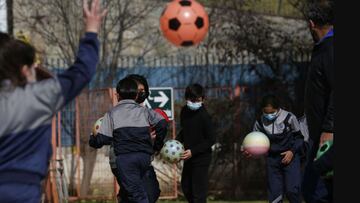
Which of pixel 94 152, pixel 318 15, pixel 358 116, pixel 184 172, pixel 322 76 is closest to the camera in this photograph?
pixel 358 116

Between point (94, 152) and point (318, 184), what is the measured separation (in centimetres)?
1059

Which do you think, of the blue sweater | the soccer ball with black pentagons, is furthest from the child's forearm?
the blue sweater

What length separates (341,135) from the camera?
18.8 ft

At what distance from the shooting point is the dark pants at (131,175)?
9.46 m

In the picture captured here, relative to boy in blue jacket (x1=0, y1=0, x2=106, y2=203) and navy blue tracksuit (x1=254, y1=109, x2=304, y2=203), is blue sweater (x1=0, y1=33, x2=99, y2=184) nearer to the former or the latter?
boy in blue jacket (x1=0, y1=0, x2=106, y2=203)

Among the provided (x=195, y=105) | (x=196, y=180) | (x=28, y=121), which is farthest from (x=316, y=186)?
(x=195, y=105)

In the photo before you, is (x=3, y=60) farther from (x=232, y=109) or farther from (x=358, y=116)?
(x=232, y=109)

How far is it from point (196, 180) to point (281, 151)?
1.31 m

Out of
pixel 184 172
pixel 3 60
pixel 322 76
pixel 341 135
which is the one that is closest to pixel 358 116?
pixel 341 135

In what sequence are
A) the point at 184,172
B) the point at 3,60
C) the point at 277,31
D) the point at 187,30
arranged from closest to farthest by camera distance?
1. the point at 3,60
2. the point at 187,30
3. the point at 184,172
4. the point at 277,31

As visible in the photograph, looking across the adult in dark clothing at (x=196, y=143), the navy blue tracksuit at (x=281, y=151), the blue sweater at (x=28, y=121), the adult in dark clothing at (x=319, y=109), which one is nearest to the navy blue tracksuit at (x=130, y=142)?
the adult in dark clothing at (x=196, y=143)

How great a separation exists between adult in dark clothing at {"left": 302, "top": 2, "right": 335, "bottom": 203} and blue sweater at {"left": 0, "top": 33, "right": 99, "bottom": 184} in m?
2.14

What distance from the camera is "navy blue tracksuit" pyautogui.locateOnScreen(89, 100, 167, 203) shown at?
9.48 m

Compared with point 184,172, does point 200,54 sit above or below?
above
